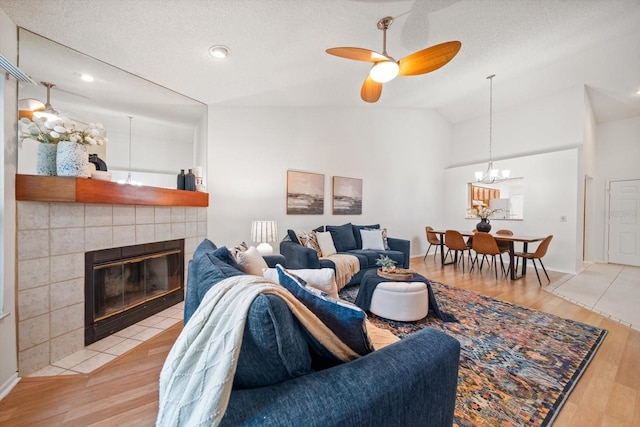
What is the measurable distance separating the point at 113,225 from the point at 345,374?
2540mm

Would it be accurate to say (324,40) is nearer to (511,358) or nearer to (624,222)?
(511,358)

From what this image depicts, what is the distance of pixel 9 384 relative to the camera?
1636 mm

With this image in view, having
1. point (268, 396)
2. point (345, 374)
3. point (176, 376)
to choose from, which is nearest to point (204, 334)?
point (176, 376)

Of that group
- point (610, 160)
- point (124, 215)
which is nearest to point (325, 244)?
point (124, 215)

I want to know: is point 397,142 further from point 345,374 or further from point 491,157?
point 345,374

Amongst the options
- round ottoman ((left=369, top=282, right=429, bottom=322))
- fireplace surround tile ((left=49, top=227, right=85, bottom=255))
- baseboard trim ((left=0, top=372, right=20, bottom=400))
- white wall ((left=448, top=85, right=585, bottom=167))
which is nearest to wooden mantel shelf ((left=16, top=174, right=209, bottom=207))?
fireplace surround tile ((left=49, top=227, right=85, bottom=255))

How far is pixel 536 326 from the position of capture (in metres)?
2.45

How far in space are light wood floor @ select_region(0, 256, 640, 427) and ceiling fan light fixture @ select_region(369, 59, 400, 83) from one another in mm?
2718

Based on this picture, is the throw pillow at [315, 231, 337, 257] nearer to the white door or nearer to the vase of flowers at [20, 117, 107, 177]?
the vase of flowers at [20, 117, 107, 177]

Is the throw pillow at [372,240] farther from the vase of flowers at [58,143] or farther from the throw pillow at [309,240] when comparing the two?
the vase of flowers at [58,143]

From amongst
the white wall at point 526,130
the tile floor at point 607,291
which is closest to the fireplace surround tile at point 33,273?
the tile floor at point 607,291

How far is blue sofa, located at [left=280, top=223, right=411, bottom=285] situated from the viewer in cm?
331

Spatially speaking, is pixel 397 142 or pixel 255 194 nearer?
pixel 255 194

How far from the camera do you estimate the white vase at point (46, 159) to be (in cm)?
186
